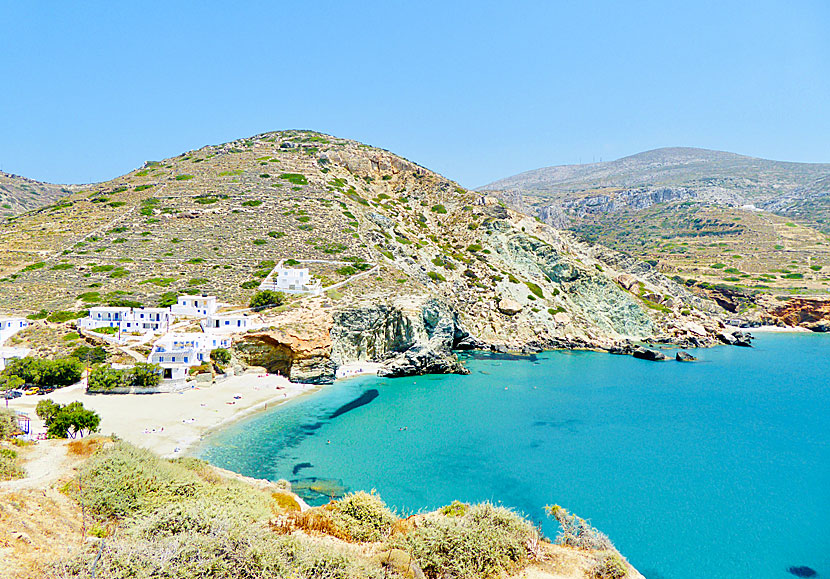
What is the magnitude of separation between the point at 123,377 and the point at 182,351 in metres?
4.65

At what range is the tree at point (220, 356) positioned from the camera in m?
37.0

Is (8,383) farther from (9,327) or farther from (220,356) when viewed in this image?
(220,356)

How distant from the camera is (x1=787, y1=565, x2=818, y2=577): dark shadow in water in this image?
14.7m

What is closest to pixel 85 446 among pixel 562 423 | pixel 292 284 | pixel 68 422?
pixel 68 422

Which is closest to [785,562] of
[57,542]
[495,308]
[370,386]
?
[57,542]

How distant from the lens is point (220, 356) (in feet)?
122

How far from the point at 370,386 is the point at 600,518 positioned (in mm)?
24440

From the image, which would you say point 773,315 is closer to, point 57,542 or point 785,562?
point 785,562

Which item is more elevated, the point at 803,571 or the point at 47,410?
the point at 47,410

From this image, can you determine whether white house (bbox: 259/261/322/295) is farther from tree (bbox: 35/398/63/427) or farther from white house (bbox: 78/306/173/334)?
tree (bbox: 35/398/63/427)

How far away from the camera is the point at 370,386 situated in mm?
38969

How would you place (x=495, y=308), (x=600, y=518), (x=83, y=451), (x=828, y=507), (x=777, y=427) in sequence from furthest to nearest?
(x=495, y=308) → (x=777, y=427) → (x=828, y=507) → (x=600, y=518) → (x=83, y=451)

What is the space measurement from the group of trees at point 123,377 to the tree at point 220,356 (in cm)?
496

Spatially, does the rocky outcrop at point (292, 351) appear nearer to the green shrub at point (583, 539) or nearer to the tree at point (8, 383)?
the tree at point (8, 383)
